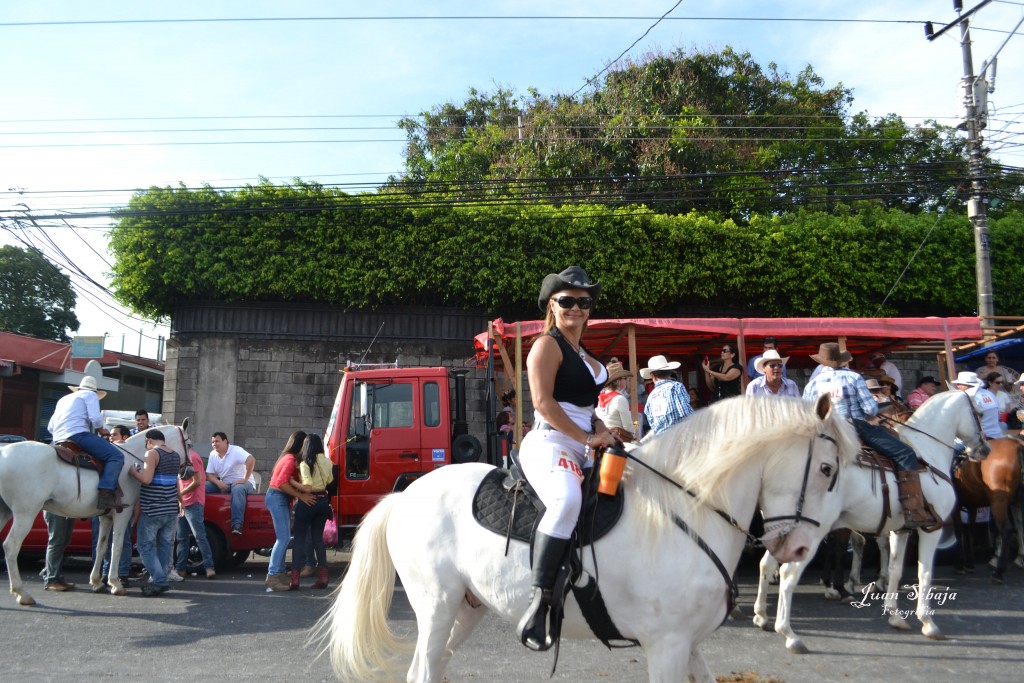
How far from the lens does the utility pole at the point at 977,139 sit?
575 inches

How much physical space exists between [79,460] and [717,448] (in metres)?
7.58

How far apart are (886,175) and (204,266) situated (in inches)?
789

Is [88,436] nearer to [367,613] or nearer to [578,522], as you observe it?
[367,613]

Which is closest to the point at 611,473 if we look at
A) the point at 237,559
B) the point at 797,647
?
the point at 797,647

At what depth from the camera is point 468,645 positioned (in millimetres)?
6492

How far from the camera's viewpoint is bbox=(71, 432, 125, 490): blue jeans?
8.59 meters

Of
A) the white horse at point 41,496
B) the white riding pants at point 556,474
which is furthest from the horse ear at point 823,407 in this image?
the white horse at point 41,496

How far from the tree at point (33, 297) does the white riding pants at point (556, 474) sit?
129 ft

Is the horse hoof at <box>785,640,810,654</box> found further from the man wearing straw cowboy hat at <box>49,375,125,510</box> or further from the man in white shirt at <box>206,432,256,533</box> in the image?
the man in white shirt at <box>206,432,256,533</box>

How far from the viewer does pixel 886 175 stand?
24.1 meters

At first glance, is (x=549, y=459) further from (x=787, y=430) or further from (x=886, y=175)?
(x=886, y=175)

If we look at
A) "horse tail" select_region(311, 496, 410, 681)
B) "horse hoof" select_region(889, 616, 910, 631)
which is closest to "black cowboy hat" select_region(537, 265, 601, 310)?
"horse tail" select_region(311, 496, 410, 681)

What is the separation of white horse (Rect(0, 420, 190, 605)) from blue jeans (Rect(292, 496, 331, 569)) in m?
1.87

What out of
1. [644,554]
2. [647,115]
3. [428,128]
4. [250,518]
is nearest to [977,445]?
[644,554]
